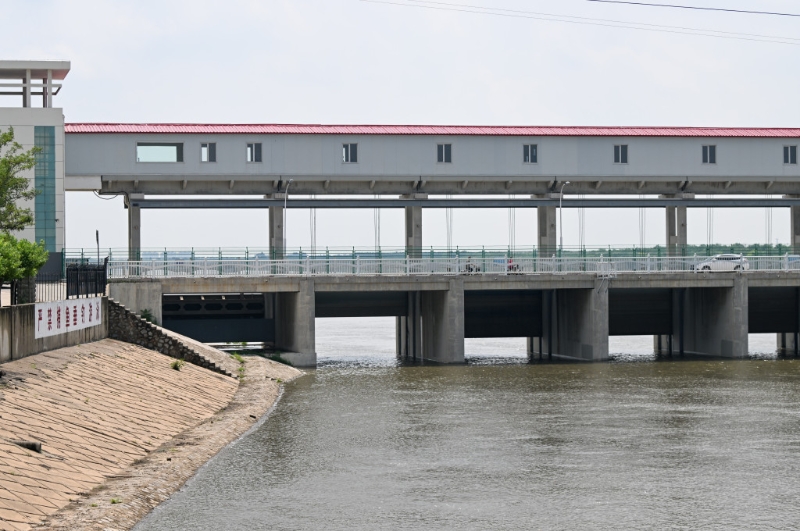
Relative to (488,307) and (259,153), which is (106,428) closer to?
(259,153)

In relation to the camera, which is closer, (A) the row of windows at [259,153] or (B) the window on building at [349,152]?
(A) the row of windows at [259,153]

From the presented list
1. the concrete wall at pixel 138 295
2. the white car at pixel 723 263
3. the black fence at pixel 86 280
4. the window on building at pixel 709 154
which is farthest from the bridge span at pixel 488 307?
the window on building at pixel 709 154

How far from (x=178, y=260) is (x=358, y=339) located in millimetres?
32259

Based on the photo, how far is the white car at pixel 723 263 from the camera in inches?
2071

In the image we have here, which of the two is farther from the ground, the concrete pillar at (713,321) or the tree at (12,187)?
the tree at (12,187)

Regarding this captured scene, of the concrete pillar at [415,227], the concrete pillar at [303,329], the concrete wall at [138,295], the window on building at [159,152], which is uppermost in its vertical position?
the window on building at [159,152]

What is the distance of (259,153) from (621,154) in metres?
18.2

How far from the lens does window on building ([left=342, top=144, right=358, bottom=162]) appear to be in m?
53.2

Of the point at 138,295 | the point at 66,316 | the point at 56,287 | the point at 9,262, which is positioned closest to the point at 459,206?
the point at 138,295

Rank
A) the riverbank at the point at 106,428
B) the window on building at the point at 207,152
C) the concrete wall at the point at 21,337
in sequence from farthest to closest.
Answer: the window on building at the point at 207,152, the concrete wall at the point at 21,337, the riverbank at the point at 106,428

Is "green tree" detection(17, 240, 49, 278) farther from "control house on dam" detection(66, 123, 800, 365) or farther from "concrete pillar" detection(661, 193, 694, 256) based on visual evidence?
"concrete pillar" detection(661, 193, 694, 256)

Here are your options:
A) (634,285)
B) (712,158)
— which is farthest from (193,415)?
(712,158)

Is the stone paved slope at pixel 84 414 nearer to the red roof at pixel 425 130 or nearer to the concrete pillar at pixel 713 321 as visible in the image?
the red roof at pixel 425 130

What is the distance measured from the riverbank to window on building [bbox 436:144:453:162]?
19805mm
